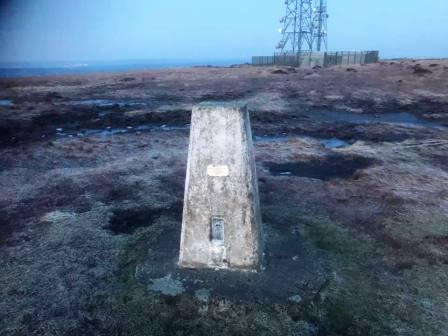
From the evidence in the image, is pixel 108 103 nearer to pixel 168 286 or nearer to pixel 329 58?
pixel 168 286

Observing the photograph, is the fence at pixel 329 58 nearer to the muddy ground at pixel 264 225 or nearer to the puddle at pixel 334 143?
the muddy ground at pixel 264 225

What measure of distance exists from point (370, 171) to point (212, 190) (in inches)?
371

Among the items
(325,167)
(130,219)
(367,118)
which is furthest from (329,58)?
(130,219)

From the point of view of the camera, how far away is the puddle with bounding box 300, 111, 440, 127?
24.0 metres

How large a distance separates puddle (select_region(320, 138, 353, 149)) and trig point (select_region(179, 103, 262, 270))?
1188 cm

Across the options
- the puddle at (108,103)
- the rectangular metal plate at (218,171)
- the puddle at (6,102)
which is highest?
the rectangular metal plate at (218,171)

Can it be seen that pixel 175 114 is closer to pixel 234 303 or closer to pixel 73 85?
pixel 234 303

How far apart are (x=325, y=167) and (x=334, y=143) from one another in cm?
419

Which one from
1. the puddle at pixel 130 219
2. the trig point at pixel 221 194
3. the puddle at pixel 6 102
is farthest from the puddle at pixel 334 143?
the puddle at pixel 6 102

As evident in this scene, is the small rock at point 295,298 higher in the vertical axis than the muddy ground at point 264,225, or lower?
higher

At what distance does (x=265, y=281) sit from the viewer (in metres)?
8.20

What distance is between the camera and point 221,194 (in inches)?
317

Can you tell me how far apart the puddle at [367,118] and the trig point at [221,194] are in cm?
1814

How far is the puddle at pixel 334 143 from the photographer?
63.8 feet
